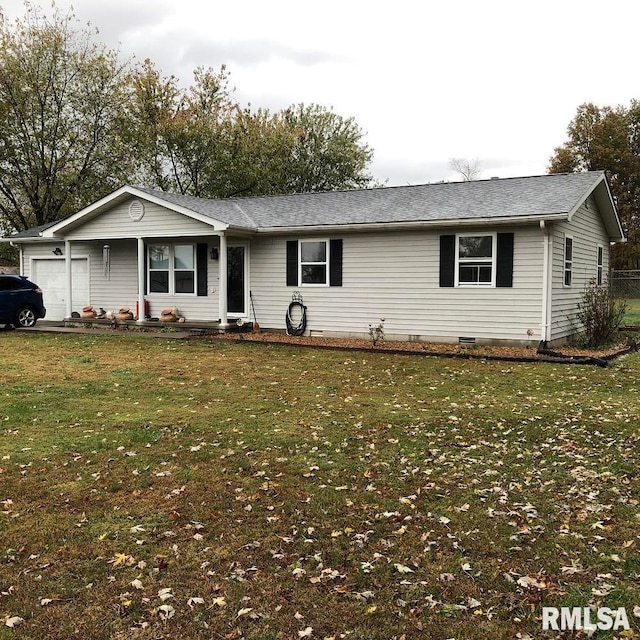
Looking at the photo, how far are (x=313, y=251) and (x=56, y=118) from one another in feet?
57.2

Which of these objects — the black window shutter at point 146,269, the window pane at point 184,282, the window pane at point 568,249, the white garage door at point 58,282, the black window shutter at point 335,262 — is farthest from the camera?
the white garage door at point 58,282

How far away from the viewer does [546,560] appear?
11.7 ft

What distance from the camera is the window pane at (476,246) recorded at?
42.3 ft

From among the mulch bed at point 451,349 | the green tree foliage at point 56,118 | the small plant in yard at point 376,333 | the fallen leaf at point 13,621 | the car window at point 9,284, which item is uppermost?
the green tree foliage at point 56,118

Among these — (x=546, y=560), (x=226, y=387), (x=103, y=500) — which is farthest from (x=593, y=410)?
(x=103, y=500)

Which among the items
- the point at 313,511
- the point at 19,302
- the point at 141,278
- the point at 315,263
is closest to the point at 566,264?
the point at 315,263

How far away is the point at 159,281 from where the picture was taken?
1733cm

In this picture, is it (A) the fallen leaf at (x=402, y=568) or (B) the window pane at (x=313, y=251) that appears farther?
(B) the window pane at (x=313, y=251)

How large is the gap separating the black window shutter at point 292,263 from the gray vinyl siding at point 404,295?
0.14m

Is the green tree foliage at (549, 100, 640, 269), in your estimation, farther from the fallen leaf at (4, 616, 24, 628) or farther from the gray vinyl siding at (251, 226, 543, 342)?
the fallen leaf at (4, 616, 24, 628)

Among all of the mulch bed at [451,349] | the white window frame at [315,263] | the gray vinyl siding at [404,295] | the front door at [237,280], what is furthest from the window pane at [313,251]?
the mulch bed at [451,349]

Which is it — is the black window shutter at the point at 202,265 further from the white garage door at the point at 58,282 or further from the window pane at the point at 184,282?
the white garage door at the point at 58,282

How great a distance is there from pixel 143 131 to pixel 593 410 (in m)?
27.0

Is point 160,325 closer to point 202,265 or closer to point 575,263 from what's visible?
point 202,265
